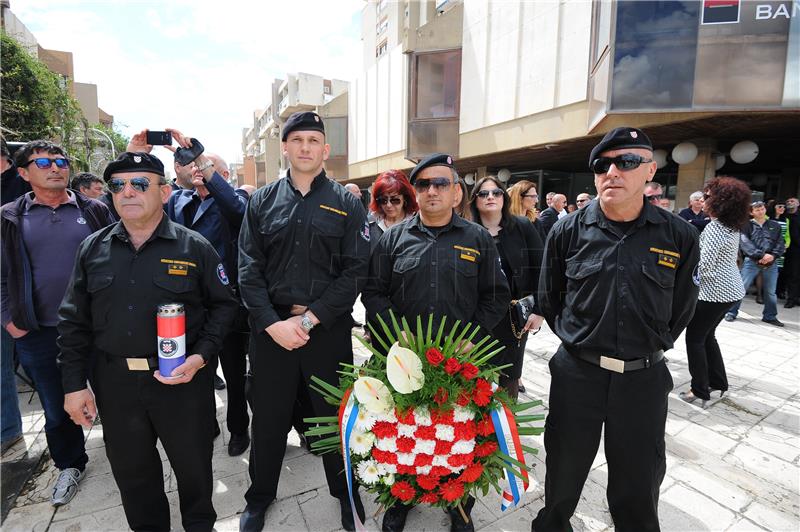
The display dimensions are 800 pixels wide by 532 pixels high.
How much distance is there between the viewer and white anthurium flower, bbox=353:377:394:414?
1768 millimetres

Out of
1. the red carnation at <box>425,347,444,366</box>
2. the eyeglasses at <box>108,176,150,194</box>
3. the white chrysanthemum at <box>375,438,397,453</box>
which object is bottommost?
the white chrysanthemum at <box>375,438,397,453</box>

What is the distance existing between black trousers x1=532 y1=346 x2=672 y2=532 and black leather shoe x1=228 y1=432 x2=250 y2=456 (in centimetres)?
233

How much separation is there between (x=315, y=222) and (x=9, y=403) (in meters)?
3.15

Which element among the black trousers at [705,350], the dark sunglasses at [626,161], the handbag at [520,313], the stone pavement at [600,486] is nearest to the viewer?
the dark sunglasses at [626,161]

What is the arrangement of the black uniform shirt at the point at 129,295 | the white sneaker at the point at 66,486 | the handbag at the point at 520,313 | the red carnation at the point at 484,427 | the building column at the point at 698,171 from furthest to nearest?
the building column at the point at 698,171, the handbag at the point at 520,313, the white sneaker at the point at 66,486, the black uniform shirt at the point at 129,295, the red carnation at the point at 484,427

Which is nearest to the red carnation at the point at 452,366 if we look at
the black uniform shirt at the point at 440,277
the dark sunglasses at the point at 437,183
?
the black uniform shirt at the point at 440,277

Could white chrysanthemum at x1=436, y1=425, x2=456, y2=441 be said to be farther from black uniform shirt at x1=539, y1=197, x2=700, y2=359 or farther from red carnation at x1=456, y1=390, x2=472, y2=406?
black uniform shirt at x1=539, y1=197, x2=700, y2=359

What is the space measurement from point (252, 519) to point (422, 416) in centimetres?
139

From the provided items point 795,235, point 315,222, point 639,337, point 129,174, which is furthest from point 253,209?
point 795,235

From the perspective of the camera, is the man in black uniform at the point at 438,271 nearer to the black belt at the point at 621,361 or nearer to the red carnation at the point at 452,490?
the black belt at the point at 621,361

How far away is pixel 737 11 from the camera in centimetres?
835

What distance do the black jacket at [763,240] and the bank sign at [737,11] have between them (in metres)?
4.62

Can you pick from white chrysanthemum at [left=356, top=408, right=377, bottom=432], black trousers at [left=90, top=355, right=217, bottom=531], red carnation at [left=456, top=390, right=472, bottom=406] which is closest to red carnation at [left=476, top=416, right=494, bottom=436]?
red carnation at [left=456, top=390, right=472, bottom=406]

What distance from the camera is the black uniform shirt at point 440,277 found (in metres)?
2.36
